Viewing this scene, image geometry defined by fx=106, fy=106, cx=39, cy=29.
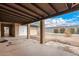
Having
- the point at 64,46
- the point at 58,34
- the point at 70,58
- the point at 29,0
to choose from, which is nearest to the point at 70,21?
the point at 58,34

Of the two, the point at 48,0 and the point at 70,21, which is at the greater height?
the point at 48,0

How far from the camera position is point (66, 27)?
2447 millimetres

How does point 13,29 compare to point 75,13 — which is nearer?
point 75,13

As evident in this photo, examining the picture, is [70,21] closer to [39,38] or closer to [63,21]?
[63,21]

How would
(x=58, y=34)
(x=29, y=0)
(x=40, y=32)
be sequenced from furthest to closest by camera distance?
(x=40, y=32)
(x=58, y=34)
(x=29, y=0)

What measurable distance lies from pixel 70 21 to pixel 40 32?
7.40ft

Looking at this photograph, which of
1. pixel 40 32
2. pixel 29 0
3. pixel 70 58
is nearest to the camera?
pixel 29 0

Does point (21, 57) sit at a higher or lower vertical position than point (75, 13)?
lower

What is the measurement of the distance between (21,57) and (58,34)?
1.01m

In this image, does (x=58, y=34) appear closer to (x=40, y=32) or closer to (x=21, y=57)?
(x=21, y=57)

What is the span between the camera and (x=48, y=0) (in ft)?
6.63

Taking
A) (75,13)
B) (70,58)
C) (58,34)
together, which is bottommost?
(70,58)

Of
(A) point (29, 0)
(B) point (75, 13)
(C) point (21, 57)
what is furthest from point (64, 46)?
(A) point (29, 0)

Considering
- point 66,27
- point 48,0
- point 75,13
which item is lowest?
point 66,27
